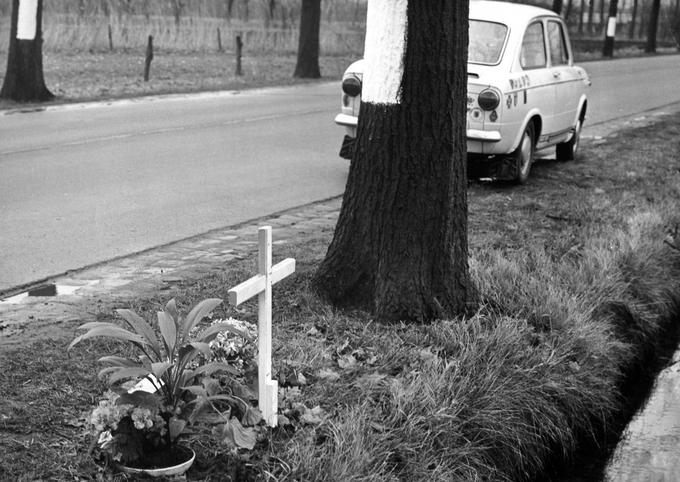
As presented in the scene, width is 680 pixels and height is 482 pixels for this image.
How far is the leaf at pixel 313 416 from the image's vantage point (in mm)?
4184

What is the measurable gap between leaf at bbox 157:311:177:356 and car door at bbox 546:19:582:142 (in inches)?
307

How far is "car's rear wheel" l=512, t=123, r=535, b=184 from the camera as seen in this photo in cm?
1015

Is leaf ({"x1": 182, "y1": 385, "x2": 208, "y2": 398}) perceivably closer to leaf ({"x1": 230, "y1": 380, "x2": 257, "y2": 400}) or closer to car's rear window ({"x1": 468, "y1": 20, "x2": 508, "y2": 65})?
leaf ({"x1": 230, "y1": 380, "x2": 257, "y2": 400})

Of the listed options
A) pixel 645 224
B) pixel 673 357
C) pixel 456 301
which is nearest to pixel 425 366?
pixel 456 301

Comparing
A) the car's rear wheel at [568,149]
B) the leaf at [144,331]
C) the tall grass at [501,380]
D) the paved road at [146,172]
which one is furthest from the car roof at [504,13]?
the leaf at [144,331]

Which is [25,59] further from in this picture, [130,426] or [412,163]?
[130,426]

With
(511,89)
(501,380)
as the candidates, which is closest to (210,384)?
(501,380)

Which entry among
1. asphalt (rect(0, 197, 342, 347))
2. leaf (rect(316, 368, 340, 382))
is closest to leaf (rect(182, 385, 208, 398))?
leaf (rect(316, 368, 340, 382))

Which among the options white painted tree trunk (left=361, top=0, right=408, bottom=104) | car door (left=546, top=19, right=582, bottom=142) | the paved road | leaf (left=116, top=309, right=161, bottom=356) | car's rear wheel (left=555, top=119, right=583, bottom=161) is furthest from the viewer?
car's rear wheel (left=555, top=119, right=583, bottom=161)

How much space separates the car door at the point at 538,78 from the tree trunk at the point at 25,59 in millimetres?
10175

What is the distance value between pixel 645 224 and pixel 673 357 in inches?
69.3

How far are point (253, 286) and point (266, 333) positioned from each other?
8.7 inches

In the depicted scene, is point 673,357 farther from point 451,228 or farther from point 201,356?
point 201,356

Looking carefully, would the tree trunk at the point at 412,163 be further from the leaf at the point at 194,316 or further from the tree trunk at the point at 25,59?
the tree trunk at the point at 25,59
